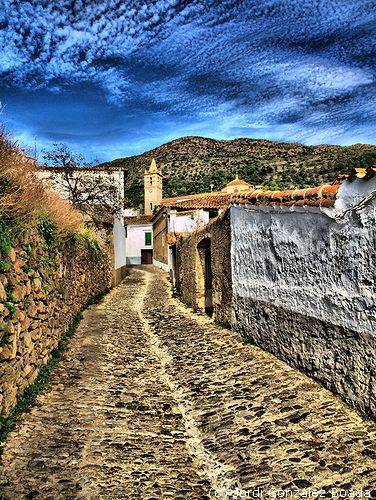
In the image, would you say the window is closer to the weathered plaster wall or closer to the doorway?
the doorway

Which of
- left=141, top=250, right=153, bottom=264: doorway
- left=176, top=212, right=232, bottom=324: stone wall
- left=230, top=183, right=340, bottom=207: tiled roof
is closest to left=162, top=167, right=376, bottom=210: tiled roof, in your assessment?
left=230, top=183, right=340, bottom=207: tiled roof

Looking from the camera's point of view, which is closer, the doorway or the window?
the window

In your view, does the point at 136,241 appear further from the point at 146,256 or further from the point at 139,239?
the point at 146,256

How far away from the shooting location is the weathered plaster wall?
14.0ft

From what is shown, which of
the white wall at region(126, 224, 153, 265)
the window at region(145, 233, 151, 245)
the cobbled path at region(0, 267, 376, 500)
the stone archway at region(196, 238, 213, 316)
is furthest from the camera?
the white wall at region(126, 224, 153, 265)

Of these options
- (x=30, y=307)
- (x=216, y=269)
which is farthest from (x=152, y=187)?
(x=30, y=307)

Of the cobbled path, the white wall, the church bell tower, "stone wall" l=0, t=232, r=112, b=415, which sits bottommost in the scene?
the cobbled path

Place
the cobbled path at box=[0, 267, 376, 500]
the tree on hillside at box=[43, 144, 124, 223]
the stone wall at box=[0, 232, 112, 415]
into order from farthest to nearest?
the tree on hillside at box=[43, 144, 124, 223] < the stone wall at box=[0, 232, 112, 415] < the cobbled path at box=[0, 267, 376, 500]

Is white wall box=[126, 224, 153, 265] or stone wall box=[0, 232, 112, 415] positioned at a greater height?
white wall box=[126, 224, 153, 265]

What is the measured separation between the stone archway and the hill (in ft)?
90.7

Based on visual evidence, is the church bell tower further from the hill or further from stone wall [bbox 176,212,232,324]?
stone wall [bbox 176,212,232,324]

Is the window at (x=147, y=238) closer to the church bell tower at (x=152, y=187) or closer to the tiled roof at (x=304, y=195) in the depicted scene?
the church bell tower at (x=152, y=187)

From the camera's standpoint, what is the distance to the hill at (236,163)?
42.9m

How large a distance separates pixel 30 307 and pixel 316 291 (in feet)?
11.8
